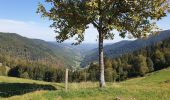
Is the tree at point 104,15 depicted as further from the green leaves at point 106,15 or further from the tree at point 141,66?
the tree at point 141,66

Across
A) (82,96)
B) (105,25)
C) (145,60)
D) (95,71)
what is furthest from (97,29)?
(145,60)

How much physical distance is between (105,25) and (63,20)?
3795 mm

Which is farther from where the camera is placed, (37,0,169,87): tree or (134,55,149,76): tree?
(134,55,149,76): tree

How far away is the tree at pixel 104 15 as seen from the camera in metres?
27.5

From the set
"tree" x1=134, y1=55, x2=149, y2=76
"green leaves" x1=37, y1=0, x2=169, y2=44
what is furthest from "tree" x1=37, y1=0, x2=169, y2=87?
"tree" x1=134, y1=55, x2=149, y2=76

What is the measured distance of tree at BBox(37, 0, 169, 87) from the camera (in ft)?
90.1

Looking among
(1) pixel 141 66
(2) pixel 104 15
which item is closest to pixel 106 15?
(2) pixel 104 15

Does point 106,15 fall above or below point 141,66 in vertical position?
below

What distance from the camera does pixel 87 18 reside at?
26.8 meters

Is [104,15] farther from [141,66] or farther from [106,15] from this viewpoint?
[141,66]

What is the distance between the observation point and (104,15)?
2706 cm

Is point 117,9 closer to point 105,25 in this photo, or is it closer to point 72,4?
point 105,25

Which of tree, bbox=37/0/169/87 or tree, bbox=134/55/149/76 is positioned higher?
tree, bbox=134/55/149/76

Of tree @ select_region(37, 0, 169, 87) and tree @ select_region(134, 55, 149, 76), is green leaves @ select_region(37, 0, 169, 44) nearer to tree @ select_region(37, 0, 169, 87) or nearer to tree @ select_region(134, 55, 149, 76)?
tree @ select_region(37, 0, 169, 87)
